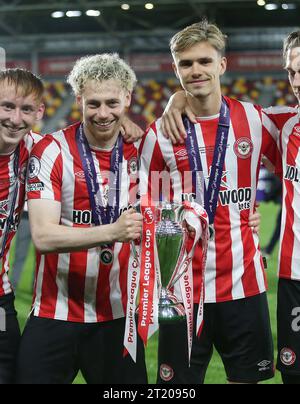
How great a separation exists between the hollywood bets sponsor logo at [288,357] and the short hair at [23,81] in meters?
1.40

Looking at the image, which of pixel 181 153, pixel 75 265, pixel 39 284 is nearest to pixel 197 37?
pixel 181 153

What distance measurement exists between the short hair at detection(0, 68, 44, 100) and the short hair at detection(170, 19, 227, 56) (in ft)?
1.85

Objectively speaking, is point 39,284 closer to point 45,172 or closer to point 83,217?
point 83,217

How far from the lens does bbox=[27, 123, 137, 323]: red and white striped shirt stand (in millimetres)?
2461

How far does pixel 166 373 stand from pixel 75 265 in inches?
24.0

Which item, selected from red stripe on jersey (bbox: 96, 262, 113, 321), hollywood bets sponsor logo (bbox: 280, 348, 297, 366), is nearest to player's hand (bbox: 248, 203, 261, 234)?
hollywood bets sponsor logo (bbox: 280, 348, 297, 366)

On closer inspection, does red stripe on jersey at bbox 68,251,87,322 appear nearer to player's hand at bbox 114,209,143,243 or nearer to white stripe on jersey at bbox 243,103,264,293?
player's hand at bbox 114,209,143,243

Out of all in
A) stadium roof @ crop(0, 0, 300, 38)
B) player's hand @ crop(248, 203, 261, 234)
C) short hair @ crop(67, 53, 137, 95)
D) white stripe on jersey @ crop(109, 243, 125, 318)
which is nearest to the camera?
short hair @ crop(67, 53, 137, 95)

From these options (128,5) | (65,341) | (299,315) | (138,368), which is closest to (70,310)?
(65,341)

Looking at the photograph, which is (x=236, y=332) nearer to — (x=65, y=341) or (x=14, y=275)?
(x=65, y=341)

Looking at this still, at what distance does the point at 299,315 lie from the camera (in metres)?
2.71

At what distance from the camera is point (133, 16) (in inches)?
683

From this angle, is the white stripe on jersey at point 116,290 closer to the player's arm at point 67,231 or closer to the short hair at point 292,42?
the player's arm at point 67,231

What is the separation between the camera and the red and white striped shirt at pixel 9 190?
250 cm
